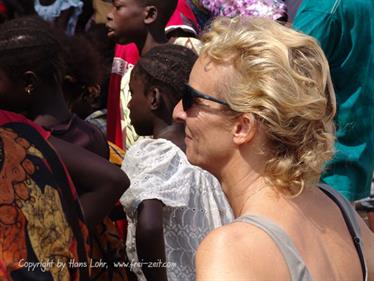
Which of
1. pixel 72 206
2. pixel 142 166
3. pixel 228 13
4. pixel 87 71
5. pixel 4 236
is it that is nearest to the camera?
pixel 4 236

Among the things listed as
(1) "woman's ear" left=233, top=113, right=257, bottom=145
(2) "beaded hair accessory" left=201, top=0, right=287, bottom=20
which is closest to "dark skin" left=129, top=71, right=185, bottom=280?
(2) "beaded hair accessory" left=201, top=0, right=287, bottom=20

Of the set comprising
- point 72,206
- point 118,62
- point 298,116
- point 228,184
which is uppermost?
point 298,116

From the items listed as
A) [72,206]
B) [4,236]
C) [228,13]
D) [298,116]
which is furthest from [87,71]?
[298,116]

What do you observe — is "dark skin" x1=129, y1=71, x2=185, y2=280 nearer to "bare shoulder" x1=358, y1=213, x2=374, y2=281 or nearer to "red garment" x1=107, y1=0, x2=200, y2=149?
"red garment" x1=107, y1=0, x2=200, y2=149

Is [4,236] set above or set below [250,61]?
below

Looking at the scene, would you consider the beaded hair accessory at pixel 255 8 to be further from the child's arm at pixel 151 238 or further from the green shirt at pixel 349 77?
the child's arm at pixel 151 238

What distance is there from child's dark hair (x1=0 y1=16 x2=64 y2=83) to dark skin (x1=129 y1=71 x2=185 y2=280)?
48cm

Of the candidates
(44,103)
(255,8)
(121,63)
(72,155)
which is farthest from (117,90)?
(72,155)

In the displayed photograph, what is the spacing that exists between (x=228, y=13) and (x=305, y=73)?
2886mm

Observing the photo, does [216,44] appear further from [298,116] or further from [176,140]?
[176,140]

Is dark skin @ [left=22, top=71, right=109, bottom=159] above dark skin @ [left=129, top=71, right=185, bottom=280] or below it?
above

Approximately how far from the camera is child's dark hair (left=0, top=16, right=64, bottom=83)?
3684mm

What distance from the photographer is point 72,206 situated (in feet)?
9.66

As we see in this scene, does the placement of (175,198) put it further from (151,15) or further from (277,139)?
(151,15)
